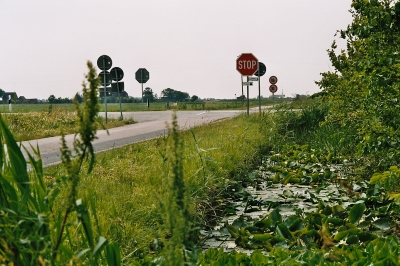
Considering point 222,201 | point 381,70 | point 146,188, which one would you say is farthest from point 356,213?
point 146,188

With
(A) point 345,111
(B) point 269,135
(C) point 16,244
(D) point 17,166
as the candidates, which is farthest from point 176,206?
(B) point 269,135

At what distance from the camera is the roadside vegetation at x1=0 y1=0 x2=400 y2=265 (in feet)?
5.11

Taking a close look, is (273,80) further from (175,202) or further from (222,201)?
(175,202)

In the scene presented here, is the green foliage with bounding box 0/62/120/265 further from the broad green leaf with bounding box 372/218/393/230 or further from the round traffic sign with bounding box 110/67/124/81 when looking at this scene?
the round traffic sign with bounding box 110/67/124/81

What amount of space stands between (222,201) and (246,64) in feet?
53.2

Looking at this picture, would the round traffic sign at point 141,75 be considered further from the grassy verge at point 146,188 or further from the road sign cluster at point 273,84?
the grassy verge at point 146,188

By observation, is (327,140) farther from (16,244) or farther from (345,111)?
(16,244)

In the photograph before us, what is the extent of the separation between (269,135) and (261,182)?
3.87 meters

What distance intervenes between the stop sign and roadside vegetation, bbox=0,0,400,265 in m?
12.8

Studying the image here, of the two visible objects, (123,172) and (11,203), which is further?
(123,172)

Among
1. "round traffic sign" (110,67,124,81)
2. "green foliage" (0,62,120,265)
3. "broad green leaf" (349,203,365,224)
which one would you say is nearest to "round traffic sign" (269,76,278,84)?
"round traffic sign" (110,67,124,81)

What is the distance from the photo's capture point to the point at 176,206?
4.97ft

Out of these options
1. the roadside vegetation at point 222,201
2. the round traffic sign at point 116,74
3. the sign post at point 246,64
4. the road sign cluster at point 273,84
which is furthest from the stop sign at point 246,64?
the roadside vegetation at point 222,201

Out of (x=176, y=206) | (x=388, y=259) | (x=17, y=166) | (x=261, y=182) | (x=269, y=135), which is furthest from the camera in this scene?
(x=269, y=135)
